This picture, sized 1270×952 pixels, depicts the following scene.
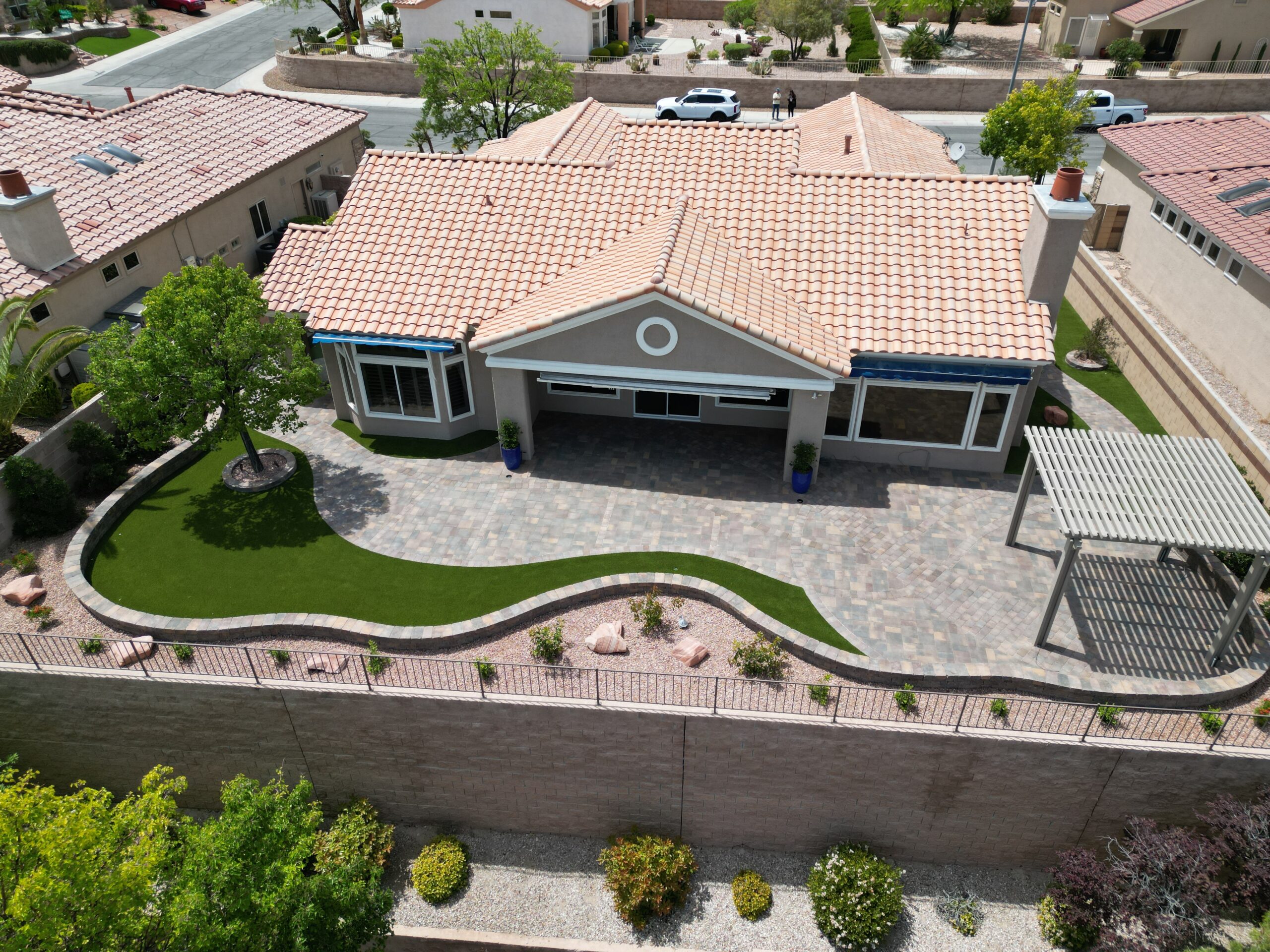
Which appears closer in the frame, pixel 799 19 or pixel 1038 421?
pixel 1038 421

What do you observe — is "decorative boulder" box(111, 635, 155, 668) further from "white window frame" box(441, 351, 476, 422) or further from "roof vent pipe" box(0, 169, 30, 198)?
"roof vent pipe" box(0, 169, 30, 198)

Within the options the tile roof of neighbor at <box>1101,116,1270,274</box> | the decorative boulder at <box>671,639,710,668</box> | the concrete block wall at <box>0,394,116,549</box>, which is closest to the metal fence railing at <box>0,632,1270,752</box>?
the decorative boulder at <box>671,639,710,668</box>

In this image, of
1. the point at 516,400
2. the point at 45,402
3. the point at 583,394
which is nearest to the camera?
the point at 516,400

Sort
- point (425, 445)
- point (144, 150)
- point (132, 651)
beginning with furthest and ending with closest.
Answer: point (144, 150) → point (425, 445) → point (132, 651)

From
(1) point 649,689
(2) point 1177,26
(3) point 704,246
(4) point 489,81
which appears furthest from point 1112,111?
(1) point 649,689

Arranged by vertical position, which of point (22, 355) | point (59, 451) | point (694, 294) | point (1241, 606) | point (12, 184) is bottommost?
point (59, 451)

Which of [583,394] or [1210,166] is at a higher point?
[1210,166]

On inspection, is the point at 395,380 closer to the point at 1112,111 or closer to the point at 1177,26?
the point at 1112,111
